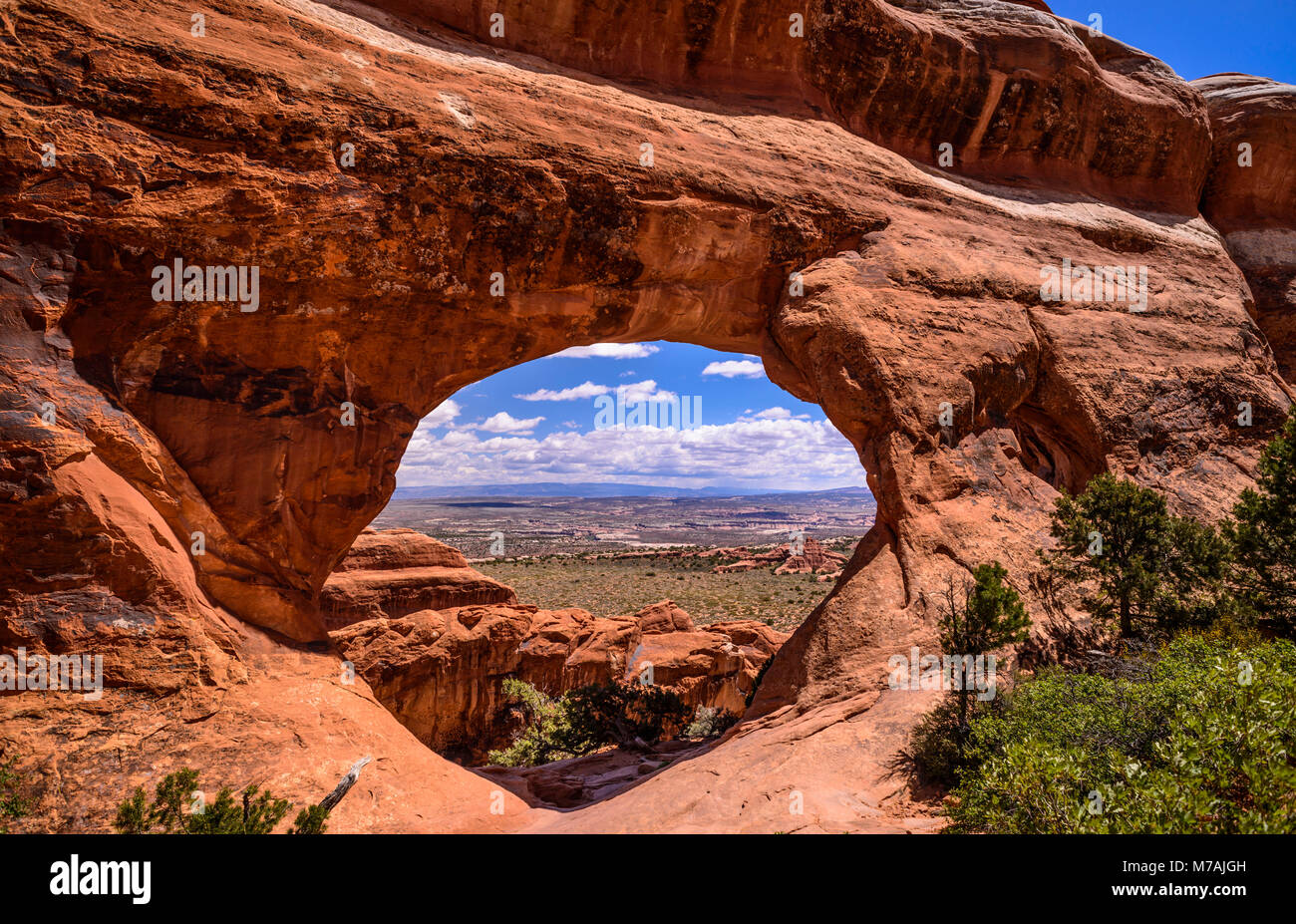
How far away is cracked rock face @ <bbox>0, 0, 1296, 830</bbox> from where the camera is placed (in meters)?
7.62

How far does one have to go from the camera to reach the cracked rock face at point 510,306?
7.62m

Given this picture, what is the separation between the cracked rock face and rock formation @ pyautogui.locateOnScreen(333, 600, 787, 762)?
8050 millimetres

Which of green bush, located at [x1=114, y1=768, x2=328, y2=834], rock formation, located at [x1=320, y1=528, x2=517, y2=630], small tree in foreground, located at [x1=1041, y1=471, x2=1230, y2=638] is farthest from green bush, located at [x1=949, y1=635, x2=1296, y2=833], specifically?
rock formation, located at [x1=320, y1=528, x2=517, y2=630]

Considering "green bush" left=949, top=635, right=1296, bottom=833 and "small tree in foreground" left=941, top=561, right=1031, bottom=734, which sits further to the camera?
"small tree in foreground" left=941, top=561, right=1031, bottom=734

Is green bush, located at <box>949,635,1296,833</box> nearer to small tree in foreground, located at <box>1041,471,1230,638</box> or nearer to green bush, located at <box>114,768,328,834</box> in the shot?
small tree in foreground, located at <box>1041,471,1230,638</box>

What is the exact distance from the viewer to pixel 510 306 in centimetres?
1116

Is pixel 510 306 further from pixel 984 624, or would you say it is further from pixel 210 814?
pixel 984 624

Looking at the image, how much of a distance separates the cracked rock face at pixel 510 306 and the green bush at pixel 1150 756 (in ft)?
4.90

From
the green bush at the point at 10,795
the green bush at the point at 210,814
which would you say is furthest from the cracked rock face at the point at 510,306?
the green bush at the point at 210,814

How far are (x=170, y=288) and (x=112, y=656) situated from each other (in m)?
4.82

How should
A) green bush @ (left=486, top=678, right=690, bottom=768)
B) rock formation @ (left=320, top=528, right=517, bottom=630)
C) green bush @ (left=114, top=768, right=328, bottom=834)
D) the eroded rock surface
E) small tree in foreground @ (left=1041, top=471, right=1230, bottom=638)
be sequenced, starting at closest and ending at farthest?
green bush @ (left=114, top=768, right=328, bottom=834), small tree in foreground @ (left=1041, top=471, right=1230, bottom=638), green bush @ (left=486, top=678, right=690, bottom=768), the eroded rock surface, rock formation @ (left=320, top=528, right=517, bottom=630)

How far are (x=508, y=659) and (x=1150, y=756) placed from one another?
1716cm

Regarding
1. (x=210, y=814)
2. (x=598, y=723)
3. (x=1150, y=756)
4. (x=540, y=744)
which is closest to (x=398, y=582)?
(x=540, y=744)

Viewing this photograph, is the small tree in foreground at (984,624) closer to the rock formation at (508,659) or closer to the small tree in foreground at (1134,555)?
the small tree in foreground at (1134,555)
